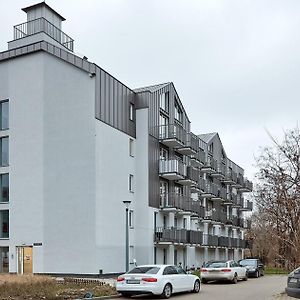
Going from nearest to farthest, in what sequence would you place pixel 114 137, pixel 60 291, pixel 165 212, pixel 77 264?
pixel 60 291
pixel 77 264
pixel 114 137
pixel 165 212

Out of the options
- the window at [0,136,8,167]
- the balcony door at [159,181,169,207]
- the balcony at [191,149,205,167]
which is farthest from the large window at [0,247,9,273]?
the balcony at [191,149,205,167]

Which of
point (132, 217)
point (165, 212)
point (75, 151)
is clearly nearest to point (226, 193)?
point (165, 212)

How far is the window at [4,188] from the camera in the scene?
117ft

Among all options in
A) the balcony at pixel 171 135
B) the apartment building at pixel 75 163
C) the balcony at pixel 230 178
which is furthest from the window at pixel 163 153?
the balcony at pixel 230 178

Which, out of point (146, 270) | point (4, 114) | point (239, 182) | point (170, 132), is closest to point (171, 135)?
point (170, 132)

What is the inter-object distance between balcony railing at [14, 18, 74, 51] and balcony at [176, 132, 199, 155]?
11647 millimetres

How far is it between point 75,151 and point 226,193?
28814 mm

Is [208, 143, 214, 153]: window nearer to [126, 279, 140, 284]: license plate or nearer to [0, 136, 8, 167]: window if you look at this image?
[0, 136, 8, 167]: window

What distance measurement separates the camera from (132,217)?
37719 mm

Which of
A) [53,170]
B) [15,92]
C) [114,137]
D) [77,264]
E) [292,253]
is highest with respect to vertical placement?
[15,92]

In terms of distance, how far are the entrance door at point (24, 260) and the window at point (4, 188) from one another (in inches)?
143

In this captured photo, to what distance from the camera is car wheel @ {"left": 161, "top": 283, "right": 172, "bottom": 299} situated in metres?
20.2

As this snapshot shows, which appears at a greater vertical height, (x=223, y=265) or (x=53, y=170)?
(x=53, y=170)

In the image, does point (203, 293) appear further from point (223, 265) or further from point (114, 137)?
point (114, 137)
